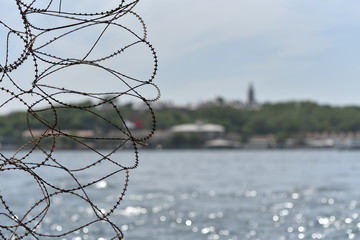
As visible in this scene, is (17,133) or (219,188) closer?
(219,188)

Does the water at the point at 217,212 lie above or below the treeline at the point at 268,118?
above

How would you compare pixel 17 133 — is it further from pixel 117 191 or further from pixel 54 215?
pixel 54 215

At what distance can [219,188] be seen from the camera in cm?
3409

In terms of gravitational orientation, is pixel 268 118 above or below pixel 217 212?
below

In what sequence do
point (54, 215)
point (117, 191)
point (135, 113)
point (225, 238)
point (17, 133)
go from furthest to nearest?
point (135, 113) → point (17, 133) → point (117, 191) → point (54, 215) → point (225, 238)

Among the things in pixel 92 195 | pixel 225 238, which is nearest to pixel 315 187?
pixel 92 195

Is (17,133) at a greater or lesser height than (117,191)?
lesser

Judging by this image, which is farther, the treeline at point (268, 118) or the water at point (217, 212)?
the treeline at point (268, 118)

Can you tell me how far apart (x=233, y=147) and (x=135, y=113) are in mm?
18895

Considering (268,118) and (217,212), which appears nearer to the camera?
(217,212)

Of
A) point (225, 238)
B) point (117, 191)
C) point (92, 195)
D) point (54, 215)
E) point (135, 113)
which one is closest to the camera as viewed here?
point (225, 238)

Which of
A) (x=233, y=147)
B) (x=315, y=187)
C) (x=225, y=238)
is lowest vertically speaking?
(x=233, y=147)

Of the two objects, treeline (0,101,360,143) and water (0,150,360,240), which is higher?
water (0,150,360,240)

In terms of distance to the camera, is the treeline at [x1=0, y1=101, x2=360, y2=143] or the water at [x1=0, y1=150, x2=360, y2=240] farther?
the treeline at [x1=0, y1=101, x2=360, y2=143]
